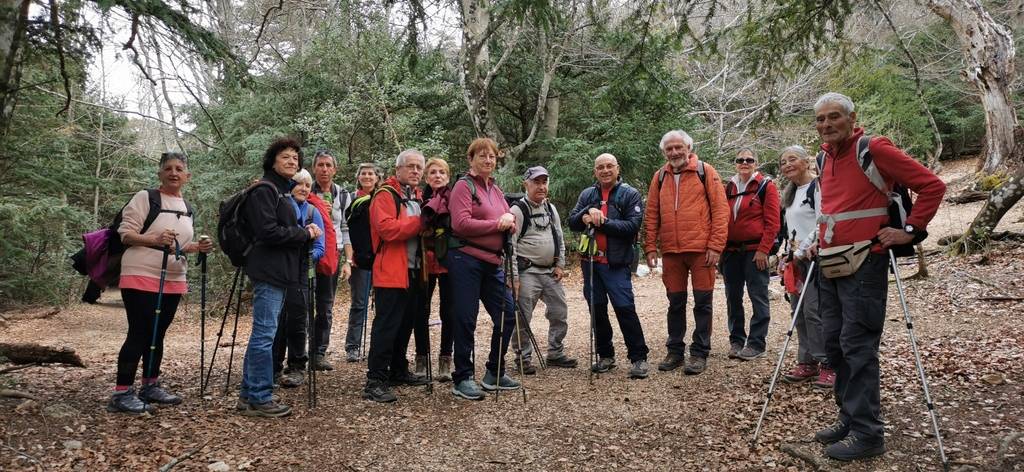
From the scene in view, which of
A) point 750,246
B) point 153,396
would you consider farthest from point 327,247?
point 750,246

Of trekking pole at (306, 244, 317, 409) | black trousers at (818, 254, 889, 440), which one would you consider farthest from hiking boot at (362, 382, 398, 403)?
black trousers at (818, 254, 889, 440)

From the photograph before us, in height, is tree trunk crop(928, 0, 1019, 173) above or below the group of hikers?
above

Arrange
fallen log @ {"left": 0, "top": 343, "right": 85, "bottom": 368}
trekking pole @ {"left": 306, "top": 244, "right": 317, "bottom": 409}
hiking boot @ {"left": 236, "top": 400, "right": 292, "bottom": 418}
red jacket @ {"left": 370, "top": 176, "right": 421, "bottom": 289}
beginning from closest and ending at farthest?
hiking boot @ {"left": 236, "top": 400, "right": 292, "bottom": 418}, trekking pole @ {"left": 306, "top": 244, "right": 317, "bottom": 409}, red jacket @ {"left": 370, "top": 176, "right": 421, "bottom": 289}, fallen log @ {"left": 0, "top": 343, "right": 85, "bottom": 368}

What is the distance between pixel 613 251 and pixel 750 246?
1356 mm

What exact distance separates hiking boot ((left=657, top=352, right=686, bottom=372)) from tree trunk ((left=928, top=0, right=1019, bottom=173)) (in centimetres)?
871

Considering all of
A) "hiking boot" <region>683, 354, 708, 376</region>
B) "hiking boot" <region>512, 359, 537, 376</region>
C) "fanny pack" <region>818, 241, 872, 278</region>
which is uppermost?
"fanny pack" <region>818, 241, 872, 278</region>

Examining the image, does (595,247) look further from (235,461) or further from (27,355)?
(27,355)

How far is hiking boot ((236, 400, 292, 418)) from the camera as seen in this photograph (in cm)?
422

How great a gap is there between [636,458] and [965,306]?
5.62 meters

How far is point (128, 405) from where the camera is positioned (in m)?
4.14

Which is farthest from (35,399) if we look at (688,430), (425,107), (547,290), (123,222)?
(425,107)

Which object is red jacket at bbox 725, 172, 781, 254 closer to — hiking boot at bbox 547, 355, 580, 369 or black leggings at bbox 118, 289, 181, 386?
hiking boot at bbox 547, 355, 580, 369

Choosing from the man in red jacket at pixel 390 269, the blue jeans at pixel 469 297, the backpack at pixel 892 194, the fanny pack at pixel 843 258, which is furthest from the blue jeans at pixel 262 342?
the backpack at pixel 892 194

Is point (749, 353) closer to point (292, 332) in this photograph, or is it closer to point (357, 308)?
point (357, 308)
